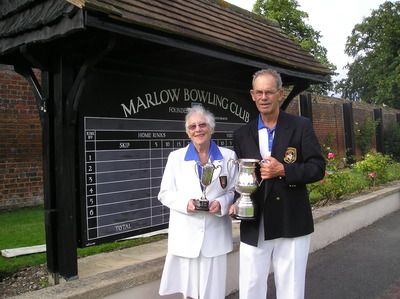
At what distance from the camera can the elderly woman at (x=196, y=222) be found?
104 inches

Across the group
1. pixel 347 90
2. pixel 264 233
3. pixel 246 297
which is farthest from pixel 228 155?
pixel 347 90

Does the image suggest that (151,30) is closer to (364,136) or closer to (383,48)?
(364,136)

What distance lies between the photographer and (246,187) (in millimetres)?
2453

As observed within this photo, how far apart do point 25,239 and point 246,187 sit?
12.7 feet

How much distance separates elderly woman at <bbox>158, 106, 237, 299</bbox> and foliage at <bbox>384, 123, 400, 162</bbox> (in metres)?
20.5

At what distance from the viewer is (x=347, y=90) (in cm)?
4644

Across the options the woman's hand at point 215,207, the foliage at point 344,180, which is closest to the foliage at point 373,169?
the foliage at point 344,180

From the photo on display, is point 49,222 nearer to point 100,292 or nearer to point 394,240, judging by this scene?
point 100,292

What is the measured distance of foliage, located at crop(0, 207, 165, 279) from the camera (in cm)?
402

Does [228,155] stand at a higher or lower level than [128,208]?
Answer: higher

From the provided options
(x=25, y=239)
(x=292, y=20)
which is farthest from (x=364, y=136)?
(x=25, y=239)

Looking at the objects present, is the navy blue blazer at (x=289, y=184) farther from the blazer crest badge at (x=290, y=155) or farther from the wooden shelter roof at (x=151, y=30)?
the wooden shelter roof at (x=151, y=30)

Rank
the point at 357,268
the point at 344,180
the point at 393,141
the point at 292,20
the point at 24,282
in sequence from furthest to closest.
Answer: the point at 292,20 → the point at 393,141 → the point at 344,180 → the point at 357,268 → the point at 24,282

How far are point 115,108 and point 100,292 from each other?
1621 millimetres
